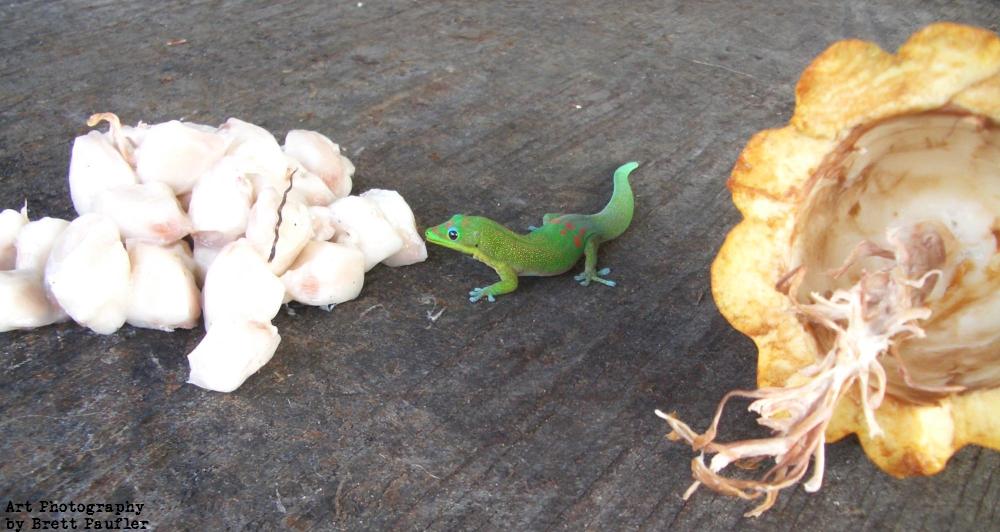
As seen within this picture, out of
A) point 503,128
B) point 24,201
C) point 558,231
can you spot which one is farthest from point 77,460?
point 503,128

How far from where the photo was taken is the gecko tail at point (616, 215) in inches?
82.5

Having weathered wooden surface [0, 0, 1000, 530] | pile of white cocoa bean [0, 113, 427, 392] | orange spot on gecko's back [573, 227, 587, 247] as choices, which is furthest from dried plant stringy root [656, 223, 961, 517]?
pile of white cocoa bean [0, 113, 427, 392]

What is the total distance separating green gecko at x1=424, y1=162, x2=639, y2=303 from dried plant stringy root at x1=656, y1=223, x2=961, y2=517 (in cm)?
68

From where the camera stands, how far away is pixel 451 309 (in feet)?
6.19

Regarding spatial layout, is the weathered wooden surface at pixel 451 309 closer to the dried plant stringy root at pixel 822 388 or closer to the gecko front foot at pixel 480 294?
the gecko front foot at pixel 480 294

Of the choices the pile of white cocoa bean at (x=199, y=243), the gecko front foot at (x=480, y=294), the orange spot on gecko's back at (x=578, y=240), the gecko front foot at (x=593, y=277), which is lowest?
the gecko front foot at (x=593, y=277)

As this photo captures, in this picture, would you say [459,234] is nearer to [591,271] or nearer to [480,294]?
[480,294]

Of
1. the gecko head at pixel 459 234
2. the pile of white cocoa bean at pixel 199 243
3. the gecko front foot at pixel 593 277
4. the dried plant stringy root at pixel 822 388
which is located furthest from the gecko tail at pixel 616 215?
the dried plant stringy root at pixel 822 388

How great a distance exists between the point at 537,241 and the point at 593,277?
5.8 inches

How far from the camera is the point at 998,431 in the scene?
1.30 metres

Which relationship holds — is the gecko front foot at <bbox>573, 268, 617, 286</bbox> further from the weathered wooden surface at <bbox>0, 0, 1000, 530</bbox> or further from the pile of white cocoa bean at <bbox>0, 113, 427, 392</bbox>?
the pile of white cocoa bean at <bbox>0, 113, 427, 392</bbox>

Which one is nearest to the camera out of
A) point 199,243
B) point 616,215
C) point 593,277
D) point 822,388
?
point 822,388

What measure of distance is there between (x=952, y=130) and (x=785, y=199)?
31 centimetres

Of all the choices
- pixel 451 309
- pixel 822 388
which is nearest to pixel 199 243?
pixel 451 309
